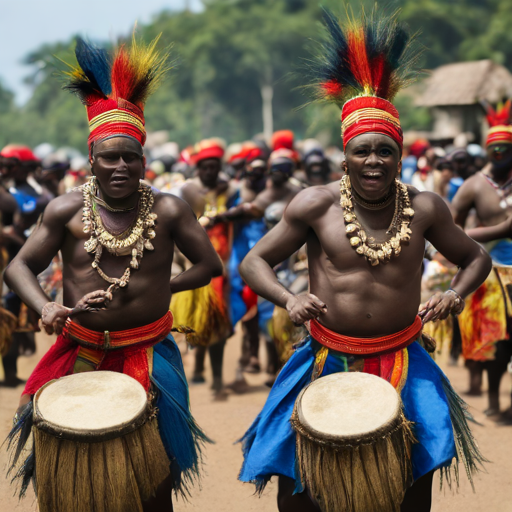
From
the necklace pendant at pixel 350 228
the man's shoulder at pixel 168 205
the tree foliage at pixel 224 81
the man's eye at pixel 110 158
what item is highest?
the man's eye at pixel 110 158

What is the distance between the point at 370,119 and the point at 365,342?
1010 mm

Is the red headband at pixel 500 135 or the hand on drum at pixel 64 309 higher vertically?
the red headband at pixel 500 135

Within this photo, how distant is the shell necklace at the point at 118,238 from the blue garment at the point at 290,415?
89 centimetres

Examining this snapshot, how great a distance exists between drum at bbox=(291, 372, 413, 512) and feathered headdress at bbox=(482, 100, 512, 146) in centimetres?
403

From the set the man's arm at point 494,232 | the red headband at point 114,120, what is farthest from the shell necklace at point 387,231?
the man's arm at point 494,232

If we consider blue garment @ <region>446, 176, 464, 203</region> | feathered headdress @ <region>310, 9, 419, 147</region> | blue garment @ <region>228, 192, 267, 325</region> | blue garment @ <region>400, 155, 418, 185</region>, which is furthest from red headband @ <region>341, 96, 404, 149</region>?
blue garment @ <region>400, 155, 418, 185</region>

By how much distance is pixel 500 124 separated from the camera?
Result: 23.7ft

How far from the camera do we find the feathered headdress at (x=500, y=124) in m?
7.04

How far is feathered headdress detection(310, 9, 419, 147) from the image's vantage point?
3926 millimetres

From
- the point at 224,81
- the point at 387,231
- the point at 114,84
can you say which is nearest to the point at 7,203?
the point at 114,84

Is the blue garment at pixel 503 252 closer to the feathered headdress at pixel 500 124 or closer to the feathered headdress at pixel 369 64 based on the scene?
the feathered headdress at pixel 500 124

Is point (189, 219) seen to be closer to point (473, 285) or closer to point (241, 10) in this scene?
point (473, 285)

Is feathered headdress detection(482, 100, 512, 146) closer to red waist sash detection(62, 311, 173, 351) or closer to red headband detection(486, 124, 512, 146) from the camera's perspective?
red headband detection(486, 124, 512, 146)

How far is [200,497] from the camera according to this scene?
534 cm
